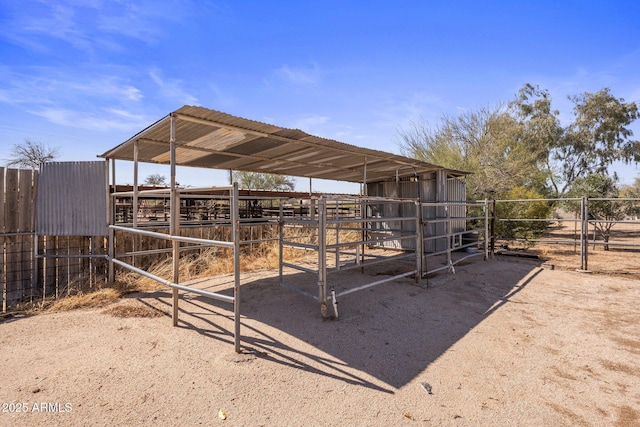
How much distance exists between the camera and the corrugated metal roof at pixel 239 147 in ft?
13.3

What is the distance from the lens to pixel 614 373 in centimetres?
288

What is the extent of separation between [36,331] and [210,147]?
11.3ft

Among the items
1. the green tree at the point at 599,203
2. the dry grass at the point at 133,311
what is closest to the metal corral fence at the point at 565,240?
the green tree at the point at 599,203

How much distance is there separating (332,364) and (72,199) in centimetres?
541

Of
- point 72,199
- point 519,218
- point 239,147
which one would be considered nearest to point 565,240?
point 519,218

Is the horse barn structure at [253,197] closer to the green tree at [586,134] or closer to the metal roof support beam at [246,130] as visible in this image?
the metal roof support beam at [246,130]

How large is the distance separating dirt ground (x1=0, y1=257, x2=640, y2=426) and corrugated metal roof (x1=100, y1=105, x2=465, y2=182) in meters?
2.48

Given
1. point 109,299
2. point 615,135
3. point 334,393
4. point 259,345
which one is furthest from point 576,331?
point 615,135

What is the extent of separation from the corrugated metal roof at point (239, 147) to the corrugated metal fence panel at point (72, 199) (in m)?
0.56

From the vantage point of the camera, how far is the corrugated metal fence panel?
536 centimetres

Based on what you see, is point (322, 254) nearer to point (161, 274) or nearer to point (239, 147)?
point (239, 147)

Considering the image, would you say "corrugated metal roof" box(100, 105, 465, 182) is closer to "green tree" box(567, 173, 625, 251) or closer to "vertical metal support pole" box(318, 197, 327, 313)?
"vertical metal support pole" box(318, 197, 327, 313)

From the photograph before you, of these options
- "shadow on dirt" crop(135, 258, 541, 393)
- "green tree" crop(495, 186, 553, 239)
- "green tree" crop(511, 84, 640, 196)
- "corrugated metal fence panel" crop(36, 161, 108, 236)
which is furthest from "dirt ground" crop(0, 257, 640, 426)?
"green tree" crop(511, 84, 640, 196)

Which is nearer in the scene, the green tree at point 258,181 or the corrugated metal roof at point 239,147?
the corrugated metal roof at point 239,147
